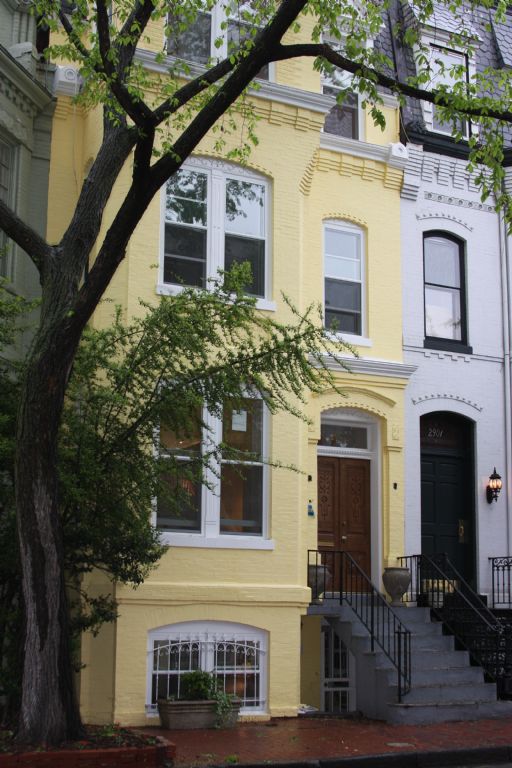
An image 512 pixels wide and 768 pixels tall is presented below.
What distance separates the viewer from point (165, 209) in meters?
14.4

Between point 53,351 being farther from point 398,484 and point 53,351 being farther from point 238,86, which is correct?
point 398,484

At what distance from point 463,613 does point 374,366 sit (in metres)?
4.08

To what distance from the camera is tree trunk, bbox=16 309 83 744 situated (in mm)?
9062

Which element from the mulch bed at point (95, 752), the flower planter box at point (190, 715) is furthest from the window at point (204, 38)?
the mulch bed at point (95, 752)

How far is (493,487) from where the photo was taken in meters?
17.4

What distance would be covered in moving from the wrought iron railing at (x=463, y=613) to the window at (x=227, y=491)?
303cm

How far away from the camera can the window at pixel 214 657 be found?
13.1m

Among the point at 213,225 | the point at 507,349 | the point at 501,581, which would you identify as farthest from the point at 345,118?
the point at 501,581

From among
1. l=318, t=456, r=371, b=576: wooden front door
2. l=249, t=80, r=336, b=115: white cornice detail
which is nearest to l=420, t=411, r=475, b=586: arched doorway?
l=318, t=456, r=371, b=576: wooden front door

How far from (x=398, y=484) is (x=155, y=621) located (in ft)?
16.8

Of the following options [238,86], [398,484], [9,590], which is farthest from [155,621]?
[238,86]

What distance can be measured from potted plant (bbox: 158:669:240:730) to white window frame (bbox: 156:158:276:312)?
5.27 metres

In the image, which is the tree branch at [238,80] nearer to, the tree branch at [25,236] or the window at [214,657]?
the tree branch at [25,236]

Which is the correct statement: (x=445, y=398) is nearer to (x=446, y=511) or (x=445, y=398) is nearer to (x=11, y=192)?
(x=446, y=511)
